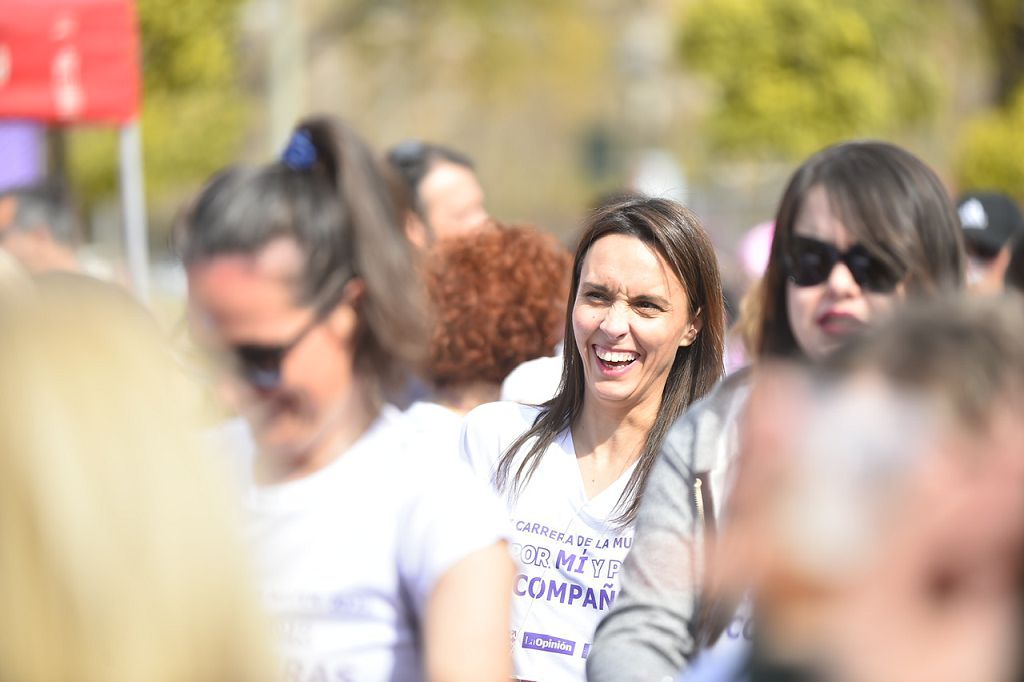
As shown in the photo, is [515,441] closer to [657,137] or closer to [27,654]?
[27,654]

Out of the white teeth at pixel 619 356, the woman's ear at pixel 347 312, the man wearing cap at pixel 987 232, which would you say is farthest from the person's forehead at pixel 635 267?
the man wearing cap at pixel 987 232

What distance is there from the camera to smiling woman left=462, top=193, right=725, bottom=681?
2879 millimetres

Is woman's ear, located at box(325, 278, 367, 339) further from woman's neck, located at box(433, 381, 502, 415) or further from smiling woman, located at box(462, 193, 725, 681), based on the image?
woman's neck, located at box(433, 381, 502, 415)

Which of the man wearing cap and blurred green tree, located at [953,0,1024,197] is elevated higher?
blurred green tree, located at [953,0,1024,197]

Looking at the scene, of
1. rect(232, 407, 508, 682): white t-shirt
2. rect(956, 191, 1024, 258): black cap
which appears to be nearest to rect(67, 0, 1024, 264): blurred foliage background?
rect(956, 191, 1024, 258): black cap

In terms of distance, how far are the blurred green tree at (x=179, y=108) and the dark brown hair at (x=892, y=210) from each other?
1464 centimetres

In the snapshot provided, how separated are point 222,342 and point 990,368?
1.30m

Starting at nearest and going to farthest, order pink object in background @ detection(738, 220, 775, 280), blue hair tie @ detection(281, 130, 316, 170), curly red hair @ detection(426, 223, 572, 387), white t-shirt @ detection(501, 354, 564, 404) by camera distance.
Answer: blue hair tie @ detection(281, 130, 316, 170) → white t-shirt @ detection(501, 354, 564, 404) → curly red hair @ detection(426, 223, 572, 387) → pink object in background @ detection(738, 220, 775, 280)

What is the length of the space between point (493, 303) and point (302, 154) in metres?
1.77

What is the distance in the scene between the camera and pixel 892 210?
243 centimetres

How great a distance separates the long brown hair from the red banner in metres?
5.26

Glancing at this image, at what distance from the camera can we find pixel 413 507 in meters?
1.99

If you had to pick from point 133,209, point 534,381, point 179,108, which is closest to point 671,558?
point 534,381

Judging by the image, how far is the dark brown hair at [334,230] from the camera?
213cm
